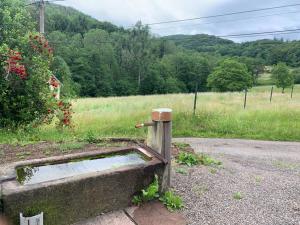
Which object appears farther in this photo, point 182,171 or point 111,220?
point 182,171

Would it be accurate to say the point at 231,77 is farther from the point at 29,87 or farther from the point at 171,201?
the point at 171,201

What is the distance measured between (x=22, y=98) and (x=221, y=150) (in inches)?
196

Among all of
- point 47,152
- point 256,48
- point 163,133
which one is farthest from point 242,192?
point 256,48

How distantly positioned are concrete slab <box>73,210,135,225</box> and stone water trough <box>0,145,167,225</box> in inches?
2.3

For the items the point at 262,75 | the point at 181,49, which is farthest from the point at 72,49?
the point at 262,75

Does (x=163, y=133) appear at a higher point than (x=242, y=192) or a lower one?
higher

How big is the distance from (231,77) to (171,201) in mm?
46730

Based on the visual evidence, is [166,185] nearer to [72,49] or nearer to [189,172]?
[189,172]

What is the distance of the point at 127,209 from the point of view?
3.49 m

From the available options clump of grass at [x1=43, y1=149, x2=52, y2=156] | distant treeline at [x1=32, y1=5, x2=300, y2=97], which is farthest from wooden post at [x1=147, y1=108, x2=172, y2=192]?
distant treeline at [x1=32, y1=5, x2=300, y2=97]

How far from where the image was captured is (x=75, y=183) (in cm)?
304

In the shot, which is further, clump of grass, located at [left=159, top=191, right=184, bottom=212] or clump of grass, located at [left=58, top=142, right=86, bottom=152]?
clump of grass, located at [left=58, top=142, right=86, bottom=152]

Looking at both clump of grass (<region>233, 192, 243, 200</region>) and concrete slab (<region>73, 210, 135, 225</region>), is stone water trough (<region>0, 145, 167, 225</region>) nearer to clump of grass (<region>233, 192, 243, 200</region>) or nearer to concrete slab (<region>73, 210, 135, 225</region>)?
concrete slab (<region>73, 210, 135, 225</region>)

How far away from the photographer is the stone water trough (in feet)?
9.24
